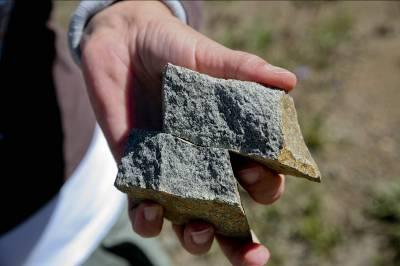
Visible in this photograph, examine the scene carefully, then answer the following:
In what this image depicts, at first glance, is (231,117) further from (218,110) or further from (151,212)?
(151,212)

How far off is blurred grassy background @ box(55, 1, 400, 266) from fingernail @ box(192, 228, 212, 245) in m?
1.27

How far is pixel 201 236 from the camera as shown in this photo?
74.0 inches

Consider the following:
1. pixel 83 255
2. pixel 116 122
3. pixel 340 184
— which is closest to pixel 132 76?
pixel 116 122

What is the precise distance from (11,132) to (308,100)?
2078mm

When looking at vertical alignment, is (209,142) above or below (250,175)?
above

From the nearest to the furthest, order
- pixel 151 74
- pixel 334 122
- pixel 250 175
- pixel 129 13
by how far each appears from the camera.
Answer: pixel 250 175, pixel 151 74, pixel 129 13, pixel 334 122

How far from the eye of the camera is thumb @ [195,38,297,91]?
1.73 meters

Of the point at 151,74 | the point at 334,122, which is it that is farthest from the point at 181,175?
the point at 334,122

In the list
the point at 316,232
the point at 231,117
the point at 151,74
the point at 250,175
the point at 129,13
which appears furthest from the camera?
the point at 316,232

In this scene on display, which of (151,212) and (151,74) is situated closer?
(151,212)

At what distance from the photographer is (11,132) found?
2.20 meters

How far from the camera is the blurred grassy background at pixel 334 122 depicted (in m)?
3.11

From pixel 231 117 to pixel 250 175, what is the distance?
0.84 feet

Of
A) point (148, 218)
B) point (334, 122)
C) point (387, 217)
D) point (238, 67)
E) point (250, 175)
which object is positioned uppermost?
point (238, 67)
